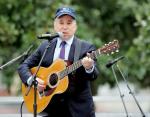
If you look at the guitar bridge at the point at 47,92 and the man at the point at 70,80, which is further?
the guitar bridge at the point at 47,92

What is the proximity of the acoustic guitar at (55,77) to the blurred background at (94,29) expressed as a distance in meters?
2.33

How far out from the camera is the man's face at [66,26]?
18.3 ft

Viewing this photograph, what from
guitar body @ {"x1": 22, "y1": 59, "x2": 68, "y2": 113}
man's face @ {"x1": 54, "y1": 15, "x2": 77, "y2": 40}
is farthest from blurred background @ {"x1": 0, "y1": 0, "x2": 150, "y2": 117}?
man's face @ {"x1": 54, "y1": 15, "x2": 77, "y2": 40}

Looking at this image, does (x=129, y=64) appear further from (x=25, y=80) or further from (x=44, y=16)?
(x=25, y=80)

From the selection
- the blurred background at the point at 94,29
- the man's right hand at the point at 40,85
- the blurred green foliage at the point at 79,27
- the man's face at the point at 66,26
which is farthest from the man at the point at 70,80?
the blurred green foliage at the point at 79,27

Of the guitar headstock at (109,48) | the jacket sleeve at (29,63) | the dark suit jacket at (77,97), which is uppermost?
the jacket sleeve at (29,63)

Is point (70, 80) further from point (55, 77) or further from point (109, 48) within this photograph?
point (109, 48)

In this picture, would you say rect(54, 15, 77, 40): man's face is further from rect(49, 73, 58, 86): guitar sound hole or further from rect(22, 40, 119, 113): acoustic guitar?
rect(49, 73, 58, 86): guitar sound hole

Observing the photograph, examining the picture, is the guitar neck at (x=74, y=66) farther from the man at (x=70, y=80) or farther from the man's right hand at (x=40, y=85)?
the man's right hand at (x=40, y=85)

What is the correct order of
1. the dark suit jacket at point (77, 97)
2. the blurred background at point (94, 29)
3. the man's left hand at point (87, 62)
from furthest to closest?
the blurred background at point (94, 29)
the dark suit jacket at point (77, 97)
the man's left hand at point (87, 62)

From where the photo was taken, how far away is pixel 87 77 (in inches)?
212

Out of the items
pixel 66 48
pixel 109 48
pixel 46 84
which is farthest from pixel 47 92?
pixel 109 48

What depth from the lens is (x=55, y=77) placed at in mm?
5750

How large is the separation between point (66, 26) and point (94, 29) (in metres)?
5.61
